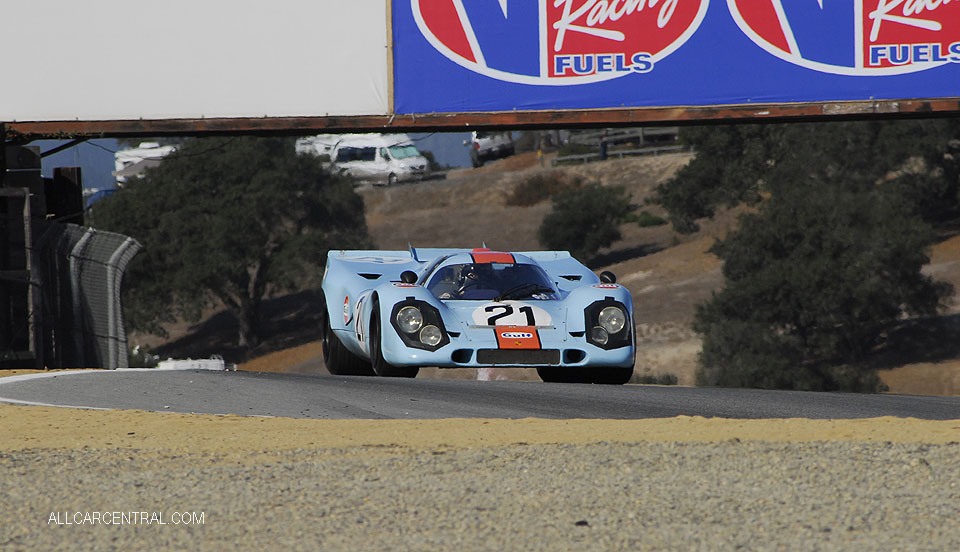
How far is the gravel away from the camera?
4.82 m

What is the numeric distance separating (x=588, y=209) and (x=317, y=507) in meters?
49.0

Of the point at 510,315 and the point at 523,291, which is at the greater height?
the point at 523,291

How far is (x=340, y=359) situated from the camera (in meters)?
13.1

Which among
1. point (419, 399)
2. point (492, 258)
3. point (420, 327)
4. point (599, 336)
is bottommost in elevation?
point (419, 399)

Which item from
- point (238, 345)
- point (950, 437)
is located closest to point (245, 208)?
point (238, 345)

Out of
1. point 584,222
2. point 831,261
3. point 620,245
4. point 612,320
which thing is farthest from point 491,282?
point 620,245

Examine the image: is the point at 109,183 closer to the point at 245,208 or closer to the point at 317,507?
the point at 245,208

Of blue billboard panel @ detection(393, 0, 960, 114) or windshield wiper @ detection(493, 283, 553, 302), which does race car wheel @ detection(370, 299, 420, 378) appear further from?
blue billboard panel @ detection(393, 0, 960, 114)

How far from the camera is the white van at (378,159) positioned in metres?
57.4

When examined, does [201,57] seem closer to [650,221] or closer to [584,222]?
[584,222]

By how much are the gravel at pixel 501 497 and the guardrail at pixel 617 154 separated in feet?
185

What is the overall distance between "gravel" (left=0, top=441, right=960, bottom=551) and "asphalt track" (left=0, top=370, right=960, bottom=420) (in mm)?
2138

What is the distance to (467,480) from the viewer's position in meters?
5.95

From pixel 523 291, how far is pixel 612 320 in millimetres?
970
